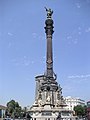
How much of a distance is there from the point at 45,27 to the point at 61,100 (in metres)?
18.1

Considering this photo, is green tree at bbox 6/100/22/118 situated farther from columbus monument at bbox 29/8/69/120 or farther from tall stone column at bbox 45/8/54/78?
tall stone column at bbox 45/8/54/78

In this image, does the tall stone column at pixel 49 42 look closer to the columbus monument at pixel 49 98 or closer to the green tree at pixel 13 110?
the columbus monument at pixel 49 98

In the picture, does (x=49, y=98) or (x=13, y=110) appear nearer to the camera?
(x=49, y=98)

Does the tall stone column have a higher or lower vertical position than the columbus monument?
higher

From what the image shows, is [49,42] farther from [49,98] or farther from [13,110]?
[13,110]

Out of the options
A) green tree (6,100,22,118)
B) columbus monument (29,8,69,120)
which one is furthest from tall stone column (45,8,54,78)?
green tree (6,100,22,118)

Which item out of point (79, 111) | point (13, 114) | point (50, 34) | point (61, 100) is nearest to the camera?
point (61, 100)

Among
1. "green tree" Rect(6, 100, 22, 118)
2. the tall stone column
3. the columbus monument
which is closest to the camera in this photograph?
the columbus monument

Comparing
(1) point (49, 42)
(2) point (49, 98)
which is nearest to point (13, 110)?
(1) point (49, 42)

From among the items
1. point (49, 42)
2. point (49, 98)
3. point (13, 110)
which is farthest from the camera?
point (13, 110)

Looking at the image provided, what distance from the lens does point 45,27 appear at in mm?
63969

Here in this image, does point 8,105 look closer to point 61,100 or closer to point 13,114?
point 13,114

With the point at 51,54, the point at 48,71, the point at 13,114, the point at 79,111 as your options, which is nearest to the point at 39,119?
the point at 48,71

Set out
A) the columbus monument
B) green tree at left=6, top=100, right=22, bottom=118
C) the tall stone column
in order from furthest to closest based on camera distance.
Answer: green tree at left=6, top=100, right=22, bottom=118, the tall stone column, the columbus monument
